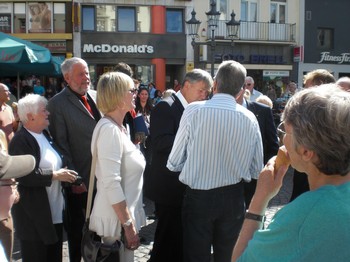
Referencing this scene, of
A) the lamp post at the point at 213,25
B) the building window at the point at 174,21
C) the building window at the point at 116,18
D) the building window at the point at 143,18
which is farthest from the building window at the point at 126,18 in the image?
the lamp post at the point at 213,25

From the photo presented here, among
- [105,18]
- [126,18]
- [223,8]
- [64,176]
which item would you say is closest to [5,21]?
[105,18]

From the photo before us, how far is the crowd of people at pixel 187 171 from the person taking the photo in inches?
52.6

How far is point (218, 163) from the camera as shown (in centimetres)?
291

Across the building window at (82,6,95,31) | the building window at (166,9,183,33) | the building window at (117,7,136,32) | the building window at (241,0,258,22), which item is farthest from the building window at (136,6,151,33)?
the building window at (241,0,258,22)

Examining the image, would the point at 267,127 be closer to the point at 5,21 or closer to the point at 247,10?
the point at 5,21

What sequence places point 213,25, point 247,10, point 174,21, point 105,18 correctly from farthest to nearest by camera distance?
point 247,10 < point 174,21 < point 105,18 < point 213,25

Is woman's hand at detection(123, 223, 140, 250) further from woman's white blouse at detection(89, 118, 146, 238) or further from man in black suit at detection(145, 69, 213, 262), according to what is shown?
man in black suit at detection(145, 69, 213, 262)

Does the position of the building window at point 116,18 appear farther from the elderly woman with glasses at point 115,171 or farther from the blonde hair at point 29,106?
the elderly woman with glasses at point 115,171

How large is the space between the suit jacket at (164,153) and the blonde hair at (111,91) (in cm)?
81

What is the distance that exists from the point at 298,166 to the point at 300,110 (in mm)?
206

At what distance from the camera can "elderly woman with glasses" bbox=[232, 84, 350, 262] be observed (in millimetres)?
1262

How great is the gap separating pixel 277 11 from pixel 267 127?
21820mm

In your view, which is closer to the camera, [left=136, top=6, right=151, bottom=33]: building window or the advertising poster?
the advertising poster

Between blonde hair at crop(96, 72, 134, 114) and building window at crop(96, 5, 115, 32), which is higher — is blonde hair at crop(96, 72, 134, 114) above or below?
below
